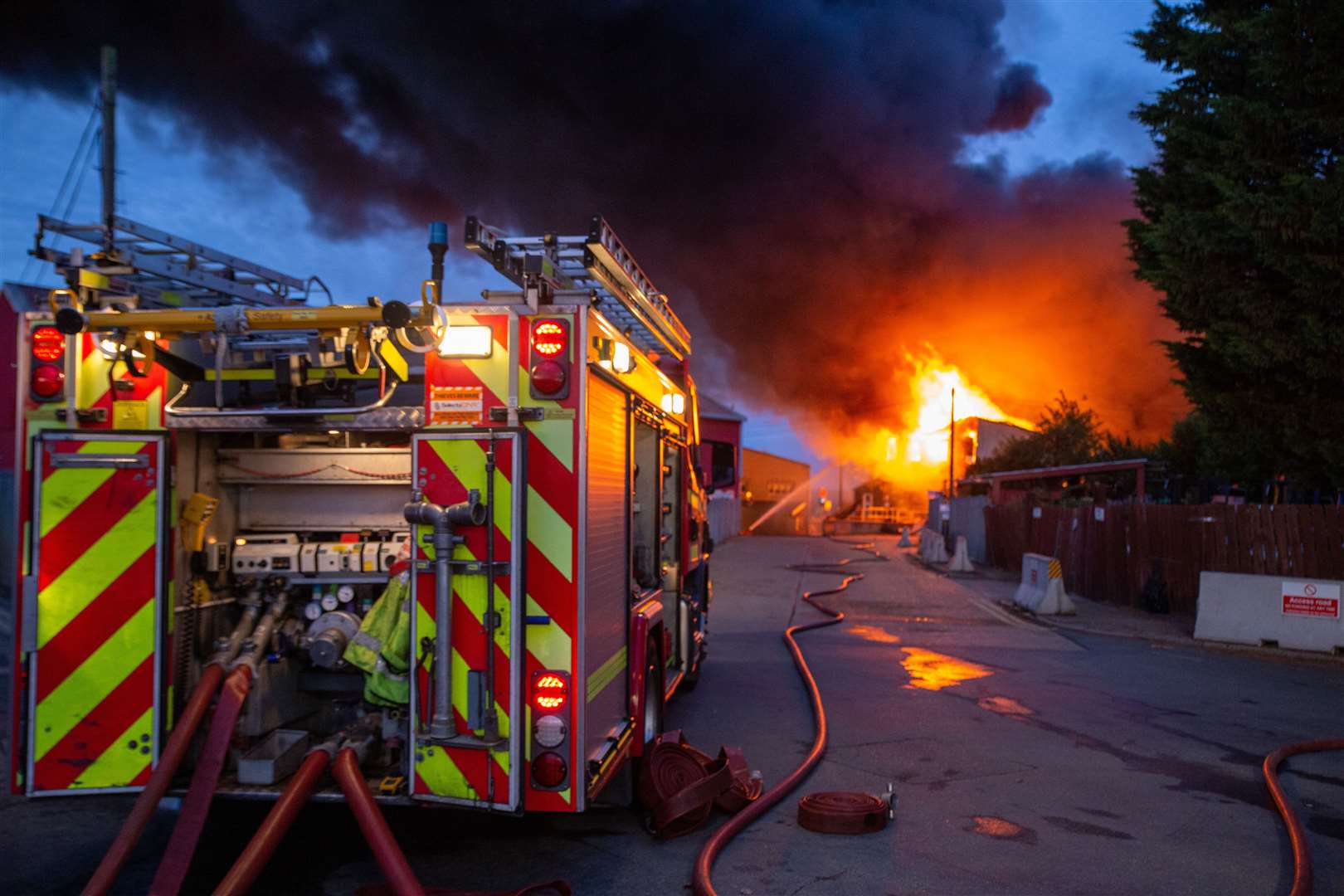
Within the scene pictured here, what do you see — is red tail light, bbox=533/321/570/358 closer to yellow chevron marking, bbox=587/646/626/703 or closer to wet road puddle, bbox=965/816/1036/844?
yellow chevron marking, bbox=587/646/626/703

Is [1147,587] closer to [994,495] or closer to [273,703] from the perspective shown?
[273,703]

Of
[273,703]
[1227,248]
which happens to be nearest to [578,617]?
[273,703]

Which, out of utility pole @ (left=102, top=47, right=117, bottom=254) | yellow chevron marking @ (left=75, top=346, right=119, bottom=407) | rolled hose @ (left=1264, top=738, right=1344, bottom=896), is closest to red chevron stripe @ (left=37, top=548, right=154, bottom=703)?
yellow chevron marking @ (left=75, top=346, right=119, bottom=407)

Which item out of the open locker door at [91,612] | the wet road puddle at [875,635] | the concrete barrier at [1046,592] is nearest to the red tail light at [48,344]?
the open locker door at [91,612]

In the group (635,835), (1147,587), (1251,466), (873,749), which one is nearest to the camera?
(635,835)

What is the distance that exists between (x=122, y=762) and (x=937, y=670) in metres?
8.67

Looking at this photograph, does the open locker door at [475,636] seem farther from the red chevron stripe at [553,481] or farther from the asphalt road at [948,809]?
the asphalt road at [948,809]

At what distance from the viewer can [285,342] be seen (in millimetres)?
4824

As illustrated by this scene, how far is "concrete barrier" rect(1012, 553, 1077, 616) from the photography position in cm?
1689

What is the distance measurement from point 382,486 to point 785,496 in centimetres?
6966

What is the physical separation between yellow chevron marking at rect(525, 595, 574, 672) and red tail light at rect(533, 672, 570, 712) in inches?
2.0

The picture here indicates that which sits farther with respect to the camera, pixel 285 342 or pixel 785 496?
pixel 785 496

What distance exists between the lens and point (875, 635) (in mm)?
14328

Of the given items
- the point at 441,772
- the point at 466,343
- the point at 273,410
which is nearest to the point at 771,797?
the point at 441,772
